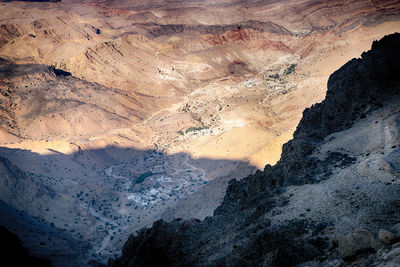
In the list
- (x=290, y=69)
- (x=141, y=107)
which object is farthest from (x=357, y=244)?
(x=290, y=69)

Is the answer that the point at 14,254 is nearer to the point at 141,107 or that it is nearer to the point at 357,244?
the point at 357,244

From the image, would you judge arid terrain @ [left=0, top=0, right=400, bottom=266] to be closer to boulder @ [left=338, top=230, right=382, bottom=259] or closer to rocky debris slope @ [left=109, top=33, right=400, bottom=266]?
rocky debris slope @ [left=109, top=33, right=400, bottom=266]

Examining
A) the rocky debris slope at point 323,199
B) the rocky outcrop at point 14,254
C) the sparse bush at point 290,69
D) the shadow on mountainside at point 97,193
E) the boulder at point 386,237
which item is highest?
the sparse bush at point 290,69

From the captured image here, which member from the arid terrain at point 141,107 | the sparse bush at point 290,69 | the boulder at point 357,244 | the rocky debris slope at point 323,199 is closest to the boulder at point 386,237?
the rocky debris slope at point 323,199

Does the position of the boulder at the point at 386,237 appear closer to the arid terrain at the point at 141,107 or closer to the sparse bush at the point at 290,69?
the arid terrain at the point at 141,107

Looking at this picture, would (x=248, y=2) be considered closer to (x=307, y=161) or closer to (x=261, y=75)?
(x=261, y=75)

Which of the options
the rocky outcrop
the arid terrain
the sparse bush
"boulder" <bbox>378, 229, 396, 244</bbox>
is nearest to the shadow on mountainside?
the arid terrain

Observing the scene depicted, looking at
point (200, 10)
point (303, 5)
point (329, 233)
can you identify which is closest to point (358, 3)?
point (303, 5)
